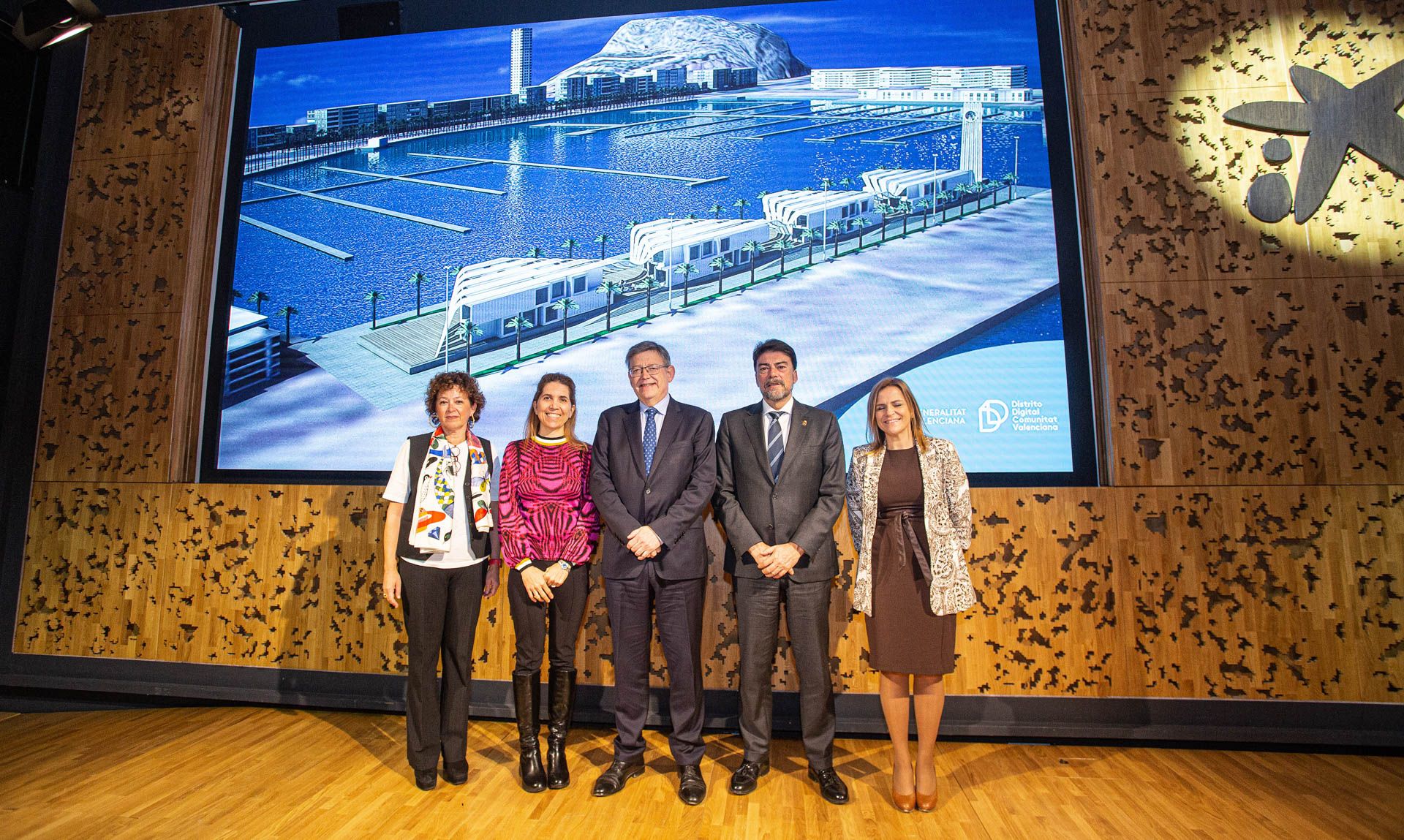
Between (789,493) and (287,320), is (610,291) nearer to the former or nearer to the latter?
(789,493)

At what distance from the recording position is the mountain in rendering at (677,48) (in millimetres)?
3893

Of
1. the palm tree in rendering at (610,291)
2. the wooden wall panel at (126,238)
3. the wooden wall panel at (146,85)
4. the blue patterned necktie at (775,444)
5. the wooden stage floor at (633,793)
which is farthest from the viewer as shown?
the wooden wall panel at (146,85)

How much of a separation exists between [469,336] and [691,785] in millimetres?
2528

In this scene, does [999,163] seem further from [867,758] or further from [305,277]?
[305,277]

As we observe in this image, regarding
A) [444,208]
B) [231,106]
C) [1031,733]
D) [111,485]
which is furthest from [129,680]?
[1031,733]

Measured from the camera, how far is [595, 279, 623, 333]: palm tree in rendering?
371 centimetres

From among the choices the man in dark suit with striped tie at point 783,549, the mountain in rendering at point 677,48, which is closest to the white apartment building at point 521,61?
the mountain in rendering at point 677,48

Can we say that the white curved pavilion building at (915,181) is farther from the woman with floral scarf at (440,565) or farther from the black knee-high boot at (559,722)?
the black knee-high boot at (559,722)

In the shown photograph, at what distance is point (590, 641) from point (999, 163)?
3.22 metres

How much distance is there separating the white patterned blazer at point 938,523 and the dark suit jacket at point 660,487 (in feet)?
1.94

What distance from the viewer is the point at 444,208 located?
155 inches

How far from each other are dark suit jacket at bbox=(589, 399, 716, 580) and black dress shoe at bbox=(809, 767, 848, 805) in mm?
849

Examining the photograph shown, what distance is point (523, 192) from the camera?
12.8 ft

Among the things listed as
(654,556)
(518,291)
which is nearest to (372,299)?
(518,291)
